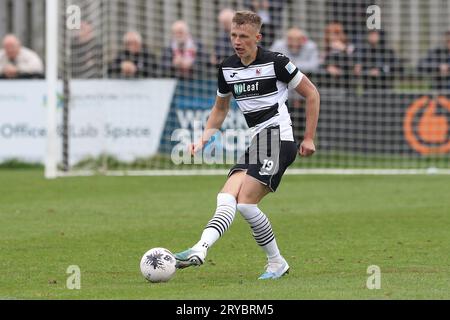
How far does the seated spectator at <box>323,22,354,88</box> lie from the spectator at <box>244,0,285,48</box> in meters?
1.00

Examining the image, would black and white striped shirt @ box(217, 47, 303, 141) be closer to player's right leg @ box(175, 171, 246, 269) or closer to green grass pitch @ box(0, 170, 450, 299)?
player's right leg @ box(175, 171, 246, 269)

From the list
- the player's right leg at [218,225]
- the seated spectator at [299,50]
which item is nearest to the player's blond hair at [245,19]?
the player's right leg at [218,225]

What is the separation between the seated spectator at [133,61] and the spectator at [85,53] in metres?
0.57

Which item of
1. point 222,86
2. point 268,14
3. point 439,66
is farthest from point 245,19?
point 439,66

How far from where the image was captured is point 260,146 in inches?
341

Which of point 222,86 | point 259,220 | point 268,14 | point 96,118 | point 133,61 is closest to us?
point 259,220

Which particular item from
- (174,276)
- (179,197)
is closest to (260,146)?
(174,276)

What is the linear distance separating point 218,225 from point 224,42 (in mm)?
12165

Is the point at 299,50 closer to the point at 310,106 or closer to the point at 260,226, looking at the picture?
the point at 310,106

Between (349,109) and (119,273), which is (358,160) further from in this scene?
(119,273)

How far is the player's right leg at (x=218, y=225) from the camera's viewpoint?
26.5 feet

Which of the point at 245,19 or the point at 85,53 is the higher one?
the point at 245,19

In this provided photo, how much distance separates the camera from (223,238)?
36.9 feet

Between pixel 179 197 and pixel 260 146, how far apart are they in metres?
6.49
